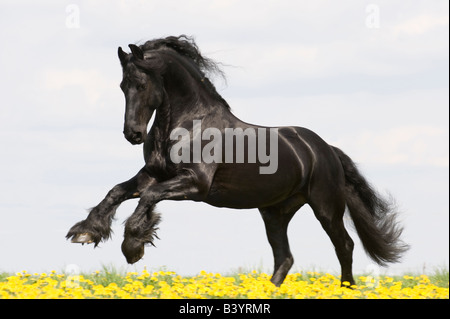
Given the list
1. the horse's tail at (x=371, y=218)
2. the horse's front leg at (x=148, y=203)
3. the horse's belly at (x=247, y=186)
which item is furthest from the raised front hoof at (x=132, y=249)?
the horse's tail at (x=371, y=218)

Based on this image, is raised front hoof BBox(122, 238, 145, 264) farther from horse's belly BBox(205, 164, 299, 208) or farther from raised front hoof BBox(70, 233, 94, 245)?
horse's belly BBox(205, 164, 299, 208)

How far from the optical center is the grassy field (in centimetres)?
706

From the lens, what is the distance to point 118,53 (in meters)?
7.92

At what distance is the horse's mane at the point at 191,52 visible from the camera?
324 inches

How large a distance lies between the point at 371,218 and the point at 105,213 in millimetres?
3858

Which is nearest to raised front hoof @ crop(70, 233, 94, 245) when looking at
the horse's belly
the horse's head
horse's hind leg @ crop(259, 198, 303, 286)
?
the horse's head

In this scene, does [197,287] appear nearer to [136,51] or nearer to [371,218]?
[136,51]

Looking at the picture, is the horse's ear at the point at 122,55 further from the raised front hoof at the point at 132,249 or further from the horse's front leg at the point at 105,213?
the raised front hoof at the point at 132,249

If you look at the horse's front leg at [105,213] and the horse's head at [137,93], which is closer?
the horse's head at [137,93]

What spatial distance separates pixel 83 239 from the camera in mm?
7867

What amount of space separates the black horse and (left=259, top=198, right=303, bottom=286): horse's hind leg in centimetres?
2
